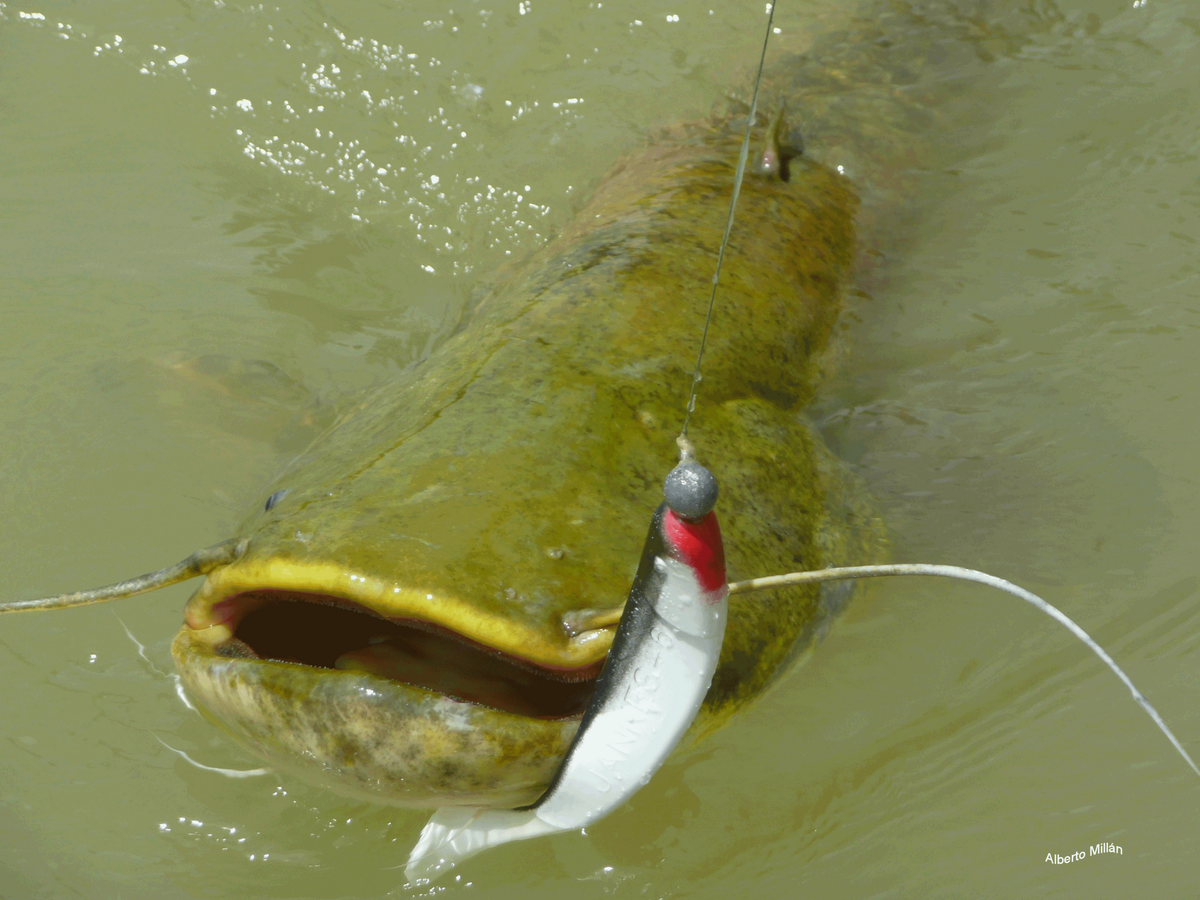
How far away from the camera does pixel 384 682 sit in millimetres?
1542

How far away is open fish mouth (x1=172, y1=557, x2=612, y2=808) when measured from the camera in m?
1.51

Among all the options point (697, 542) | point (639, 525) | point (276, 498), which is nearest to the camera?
point (697, 542)

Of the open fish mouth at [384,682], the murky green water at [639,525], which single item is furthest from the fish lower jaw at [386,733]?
the murky green water at [639,525]

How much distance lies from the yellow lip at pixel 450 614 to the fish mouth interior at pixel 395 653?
5 cm

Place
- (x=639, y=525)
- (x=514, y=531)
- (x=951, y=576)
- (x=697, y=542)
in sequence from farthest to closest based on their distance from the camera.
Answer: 1. (x=639, y=525)
2. (x=514, y=531)
3. (x=697, y=542)
4. (x=951, y=576)

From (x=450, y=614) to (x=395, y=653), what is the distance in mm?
236

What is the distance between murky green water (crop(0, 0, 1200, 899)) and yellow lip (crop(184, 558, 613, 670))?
0.81 m

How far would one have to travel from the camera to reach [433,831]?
1824 millimetres

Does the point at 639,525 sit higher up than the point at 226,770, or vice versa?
the point at 639,525

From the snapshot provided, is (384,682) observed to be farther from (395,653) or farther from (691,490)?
(691,490)

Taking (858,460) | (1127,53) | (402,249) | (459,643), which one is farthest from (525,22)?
(459,643)

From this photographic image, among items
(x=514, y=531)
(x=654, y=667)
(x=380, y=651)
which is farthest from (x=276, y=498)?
(x=654, y=667)

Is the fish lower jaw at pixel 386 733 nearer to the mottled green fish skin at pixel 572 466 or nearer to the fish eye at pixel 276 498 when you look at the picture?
the mottled green fish skin at pixel 572 466

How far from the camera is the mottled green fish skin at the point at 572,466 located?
5.15 feet
